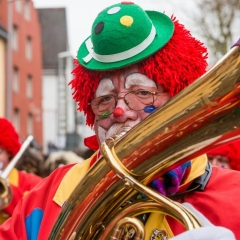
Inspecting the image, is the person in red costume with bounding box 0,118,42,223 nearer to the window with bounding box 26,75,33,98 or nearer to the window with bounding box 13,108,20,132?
the window with bounding box 13,108,20,132

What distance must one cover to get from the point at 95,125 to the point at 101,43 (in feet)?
1.03

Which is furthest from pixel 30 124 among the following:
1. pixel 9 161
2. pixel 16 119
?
pixel 9 161

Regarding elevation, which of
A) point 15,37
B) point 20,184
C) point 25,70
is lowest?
point 25,70

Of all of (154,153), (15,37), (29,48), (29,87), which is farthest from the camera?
(29,48)

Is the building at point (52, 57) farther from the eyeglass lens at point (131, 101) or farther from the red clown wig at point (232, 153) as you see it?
the eyeglass lens at point (131, 101)

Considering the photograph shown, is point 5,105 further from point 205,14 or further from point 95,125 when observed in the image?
point 95,125

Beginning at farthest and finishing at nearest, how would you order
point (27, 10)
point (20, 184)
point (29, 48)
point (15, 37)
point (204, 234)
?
point (27, 10), point (29, 48), point (15, 37), point (20, 184), point (204, 234)

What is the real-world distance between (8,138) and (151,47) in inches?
124

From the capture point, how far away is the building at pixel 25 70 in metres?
27.0

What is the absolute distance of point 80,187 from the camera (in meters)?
1.68

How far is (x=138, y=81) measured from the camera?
2.07 m

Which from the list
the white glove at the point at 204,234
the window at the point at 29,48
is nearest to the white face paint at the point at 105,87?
the white glove at the point at 204,234

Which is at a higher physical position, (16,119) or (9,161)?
(9,161)

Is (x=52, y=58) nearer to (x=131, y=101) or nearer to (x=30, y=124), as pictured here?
(x=30, y=124)
